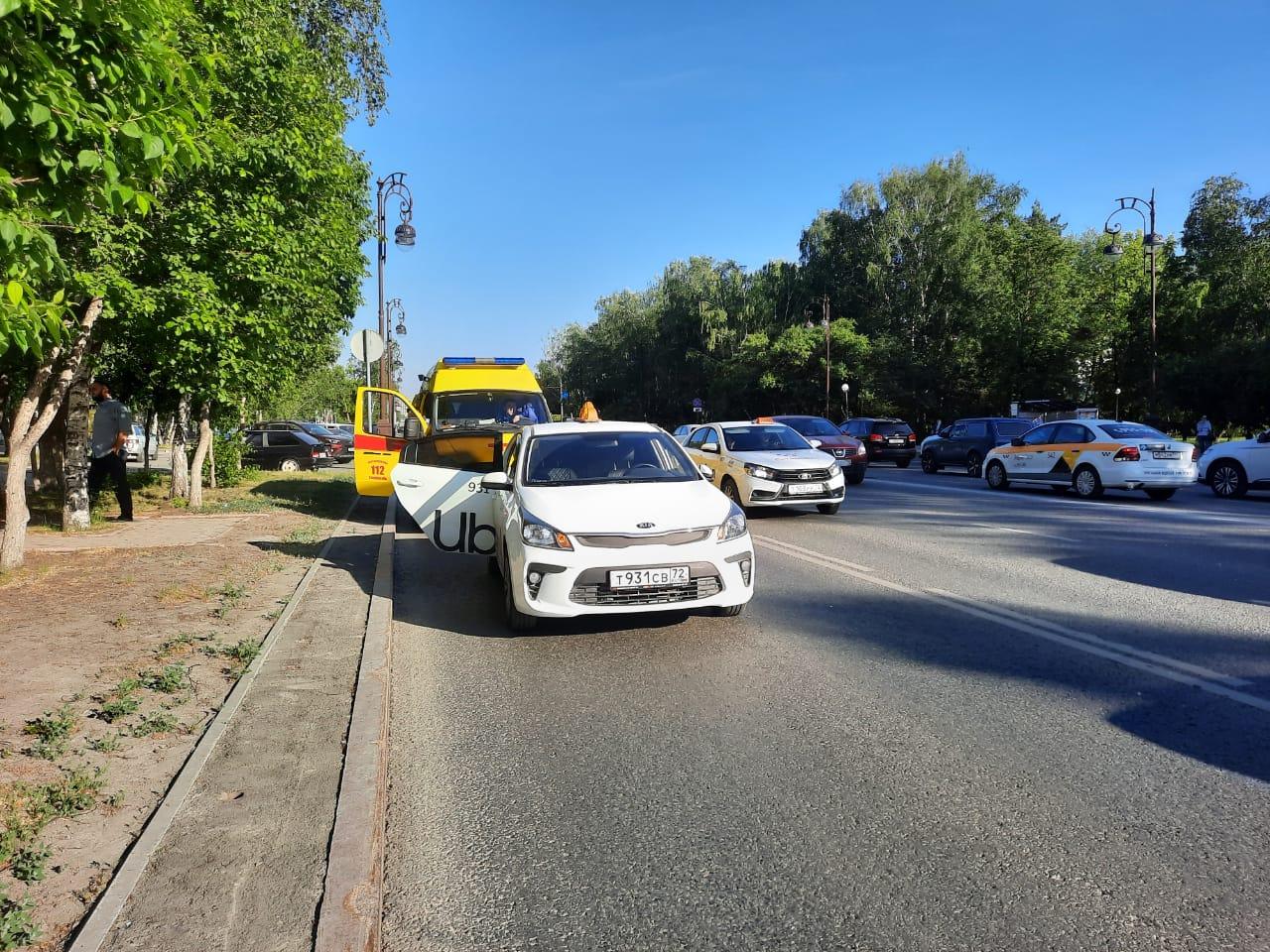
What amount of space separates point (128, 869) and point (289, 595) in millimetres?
5028

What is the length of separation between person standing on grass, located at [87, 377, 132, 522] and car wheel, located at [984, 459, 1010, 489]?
55.2ft

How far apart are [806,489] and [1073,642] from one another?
25.7 feet

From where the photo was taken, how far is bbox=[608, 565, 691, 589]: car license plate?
5.98 metres

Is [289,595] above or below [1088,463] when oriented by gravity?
below

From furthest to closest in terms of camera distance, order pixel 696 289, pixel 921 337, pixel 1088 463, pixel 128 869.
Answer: pixel 696 289 < pixel 921 337 < pixel 1088 463 < pixel 128 869

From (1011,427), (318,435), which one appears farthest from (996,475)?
(318,435)

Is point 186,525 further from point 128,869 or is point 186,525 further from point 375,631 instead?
point 128,869

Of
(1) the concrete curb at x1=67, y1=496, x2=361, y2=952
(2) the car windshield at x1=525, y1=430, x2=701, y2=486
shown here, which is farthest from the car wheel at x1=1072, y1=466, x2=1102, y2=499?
(1) the concrete curb at x1=67, y1=496, x2=361, y2=952

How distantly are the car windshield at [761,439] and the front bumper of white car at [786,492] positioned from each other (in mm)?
1061

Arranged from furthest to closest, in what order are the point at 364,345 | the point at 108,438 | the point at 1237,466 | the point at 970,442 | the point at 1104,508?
the point at 970,442
the point at 1237,466
the point at 364,345
the point at 1104,508
the point at 108,438

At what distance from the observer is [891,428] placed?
31.5 metres

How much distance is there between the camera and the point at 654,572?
6.02 m

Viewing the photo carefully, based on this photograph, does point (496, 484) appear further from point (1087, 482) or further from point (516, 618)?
point (1087, 482)

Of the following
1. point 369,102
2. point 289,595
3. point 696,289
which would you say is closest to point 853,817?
point 289,595
